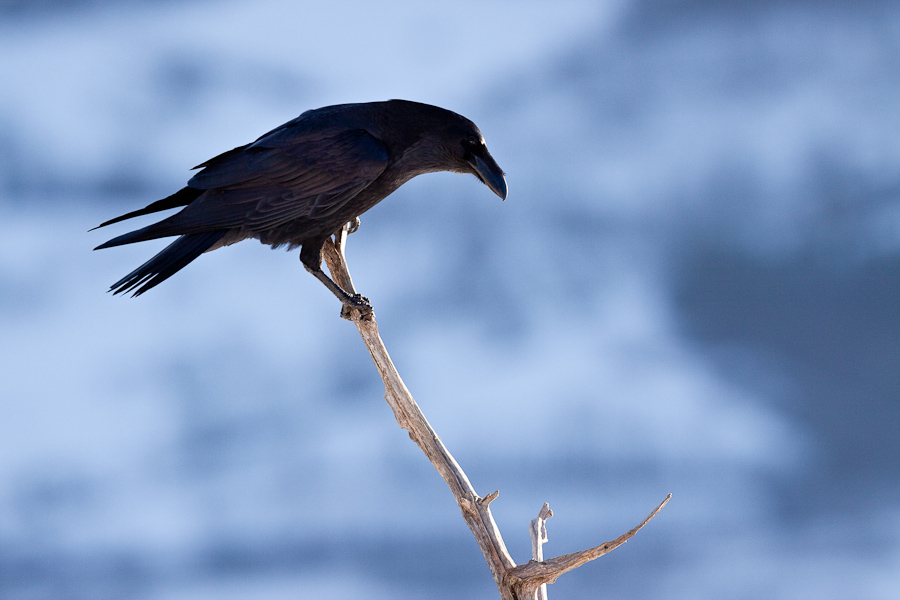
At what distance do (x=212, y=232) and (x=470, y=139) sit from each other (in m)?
0.99

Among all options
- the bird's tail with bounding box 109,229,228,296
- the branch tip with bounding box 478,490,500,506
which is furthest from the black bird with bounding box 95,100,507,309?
the branch tip with bounding box 478,490,500,506

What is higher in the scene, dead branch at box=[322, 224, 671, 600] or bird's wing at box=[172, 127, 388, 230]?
bird's wing at box=[172, 127, 388, 230]

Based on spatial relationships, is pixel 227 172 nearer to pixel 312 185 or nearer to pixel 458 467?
pixel 312 185

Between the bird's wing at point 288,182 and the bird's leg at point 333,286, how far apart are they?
7.3 inches

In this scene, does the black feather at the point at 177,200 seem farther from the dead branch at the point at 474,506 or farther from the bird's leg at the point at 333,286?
the dead branch at the point at 474,506

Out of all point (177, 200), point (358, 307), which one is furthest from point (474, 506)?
point (177, 200)

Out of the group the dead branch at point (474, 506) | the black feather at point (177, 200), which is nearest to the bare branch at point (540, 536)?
the dead branch at point (474, 506)

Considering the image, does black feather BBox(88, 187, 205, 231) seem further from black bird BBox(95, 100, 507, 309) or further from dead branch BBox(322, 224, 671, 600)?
dead branch BBox(322, 224, 671, 600)

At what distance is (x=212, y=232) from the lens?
2.67 m

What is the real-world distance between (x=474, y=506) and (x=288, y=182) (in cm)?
131

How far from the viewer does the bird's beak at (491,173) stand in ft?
9.36

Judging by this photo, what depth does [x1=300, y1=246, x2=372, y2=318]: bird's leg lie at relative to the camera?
2826mm

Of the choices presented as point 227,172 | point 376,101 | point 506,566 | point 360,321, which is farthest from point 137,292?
point 506,566

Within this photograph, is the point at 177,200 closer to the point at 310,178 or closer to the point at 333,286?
the point at 310,178
